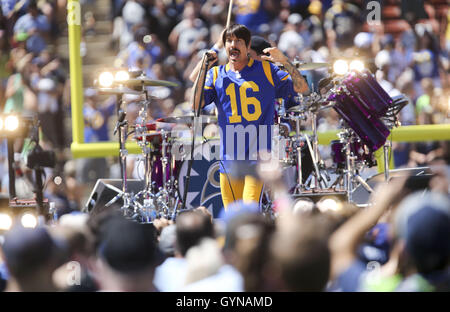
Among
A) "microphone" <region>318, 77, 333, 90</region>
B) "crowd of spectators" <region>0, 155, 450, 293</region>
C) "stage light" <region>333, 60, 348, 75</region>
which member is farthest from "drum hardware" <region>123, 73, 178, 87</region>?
"crowd of spectators" <region>0, 155, 450, 293</region>

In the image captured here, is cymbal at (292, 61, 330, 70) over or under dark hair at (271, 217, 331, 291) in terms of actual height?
over

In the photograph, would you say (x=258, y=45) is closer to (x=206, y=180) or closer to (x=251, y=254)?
(x=206, y=180)

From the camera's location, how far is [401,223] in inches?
127

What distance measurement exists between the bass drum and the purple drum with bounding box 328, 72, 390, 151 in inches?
58.6

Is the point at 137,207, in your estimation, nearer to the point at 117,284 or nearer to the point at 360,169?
the point at 360,169

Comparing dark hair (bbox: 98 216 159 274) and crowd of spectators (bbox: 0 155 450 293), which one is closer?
crowd of spectators (bbox: 0 155 450 293)

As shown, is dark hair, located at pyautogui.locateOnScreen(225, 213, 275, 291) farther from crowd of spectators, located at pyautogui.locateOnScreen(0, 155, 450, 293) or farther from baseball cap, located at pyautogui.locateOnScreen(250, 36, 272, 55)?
baseball cap, located at pyautogui.locateOnScreen(250, 36, 272, 55)

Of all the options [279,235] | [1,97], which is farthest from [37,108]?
[279,235]

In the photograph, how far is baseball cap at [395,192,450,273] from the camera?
3064 millimetres

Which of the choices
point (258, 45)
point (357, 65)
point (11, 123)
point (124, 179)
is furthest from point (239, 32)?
point (11, 123)

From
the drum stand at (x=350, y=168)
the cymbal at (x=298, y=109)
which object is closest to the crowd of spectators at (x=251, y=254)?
the drum stand at (x=350, y=168)

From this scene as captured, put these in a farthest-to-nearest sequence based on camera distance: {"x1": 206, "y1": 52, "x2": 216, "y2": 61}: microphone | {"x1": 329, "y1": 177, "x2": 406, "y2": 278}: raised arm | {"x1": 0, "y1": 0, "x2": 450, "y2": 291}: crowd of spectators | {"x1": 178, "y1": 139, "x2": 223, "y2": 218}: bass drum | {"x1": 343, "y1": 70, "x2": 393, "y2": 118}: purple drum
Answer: {"x1": 178, "y1": 139, "x2": 223, "y2": 218}: bass drum < {"x1": 343, "y1": 70, "x2": 393, "y2": 118}: purple drum < {"x1": 206, "y1": 52, "x2": 216, "y2": 61}: microphone < {"x1": 329, "y1": 177, "x2": 406, "y2": 278}: raised arm < {"x1": 0, "y1": 0, "x2": 450, "y2": 291}: crowd of spectators
